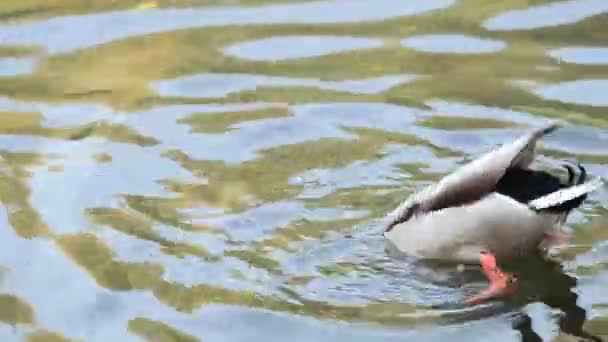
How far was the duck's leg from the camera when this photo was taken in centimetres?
581

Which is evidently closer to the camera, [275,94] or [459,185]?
[459,185]

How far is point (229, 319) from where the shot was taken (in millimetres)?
5719

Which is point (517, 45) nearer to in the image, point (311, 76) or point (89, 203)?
point (311, 76)

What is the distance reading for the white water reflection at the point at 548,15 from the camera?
9.02 metres

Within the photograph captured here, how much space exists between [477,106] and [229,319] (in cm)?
260

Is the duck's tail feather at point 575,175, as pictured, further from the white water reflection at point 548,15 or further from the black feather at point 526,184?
the white water reflection at point 548,15

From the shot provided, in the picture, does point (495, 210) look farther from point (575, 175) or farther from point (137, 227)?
point (137, 227)

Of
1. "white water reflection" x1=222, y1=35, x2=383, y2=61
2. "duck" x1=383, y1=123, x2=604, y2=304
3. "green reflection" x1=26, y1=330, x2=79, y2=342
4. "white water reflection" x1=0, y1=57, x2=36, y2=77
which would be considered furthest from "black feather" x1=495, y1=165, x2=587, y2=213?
"white water reflection" x1=0, y1=57, x2=36, y2=77

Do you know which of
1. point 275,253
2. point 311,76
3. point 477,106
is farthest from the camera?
point 311,76

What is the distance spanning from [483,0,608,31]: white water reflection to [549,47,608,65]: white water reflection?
48 centimetres

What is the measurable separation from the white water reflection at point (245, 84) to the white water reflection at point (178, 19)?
96 cm

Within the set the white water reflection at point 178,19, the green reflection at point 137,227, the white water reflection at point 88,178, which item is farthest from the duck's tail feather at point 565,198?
the white water reflection at point 178,19

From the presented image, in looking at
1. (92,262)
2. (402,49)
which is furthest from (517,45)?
(92,262)

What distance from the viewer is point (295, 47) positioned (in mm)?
8961
